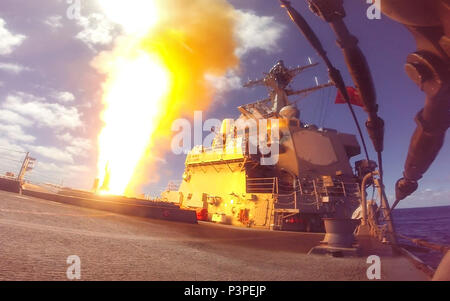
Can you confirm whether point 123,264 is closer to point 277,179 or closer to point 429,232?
point 277,179

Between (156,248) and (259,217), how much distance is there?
11.1 metres

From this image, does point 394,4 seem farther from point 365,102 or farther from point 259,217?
point 259,217

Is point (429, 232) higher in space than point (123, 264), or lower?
lower

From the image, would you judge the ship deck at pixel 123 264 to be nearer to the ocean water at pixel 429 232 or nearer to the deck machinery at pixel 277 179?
the ocean water at pixel 429 232

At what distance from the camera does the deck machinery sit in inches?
555

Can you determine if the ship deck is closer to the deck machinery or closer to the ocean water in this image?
the ocean water

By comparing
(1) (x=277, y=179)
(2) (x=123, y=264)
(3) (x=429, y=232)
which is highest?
(1) (x=277, y=179)

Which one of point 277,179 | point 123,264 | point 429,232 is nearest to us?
point 123,264

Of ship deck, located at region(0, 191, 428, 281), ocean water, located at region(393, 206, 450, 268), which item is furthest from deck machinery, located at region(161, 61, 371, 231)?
ship deck, located at region(0, 191, 428, 281)

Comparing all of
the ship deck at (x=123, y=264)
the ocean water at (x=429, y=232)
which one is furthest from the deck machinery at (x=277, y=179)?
the ship deck at (x=123, y=264)

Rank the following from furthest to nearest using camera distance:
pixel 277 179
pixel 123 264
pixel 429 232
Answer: pixel 429 232, pixel 277 179, pixel 123 264

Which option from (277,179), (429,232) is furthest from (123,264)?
(429,232)

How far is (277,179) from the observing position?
14.7 metres
